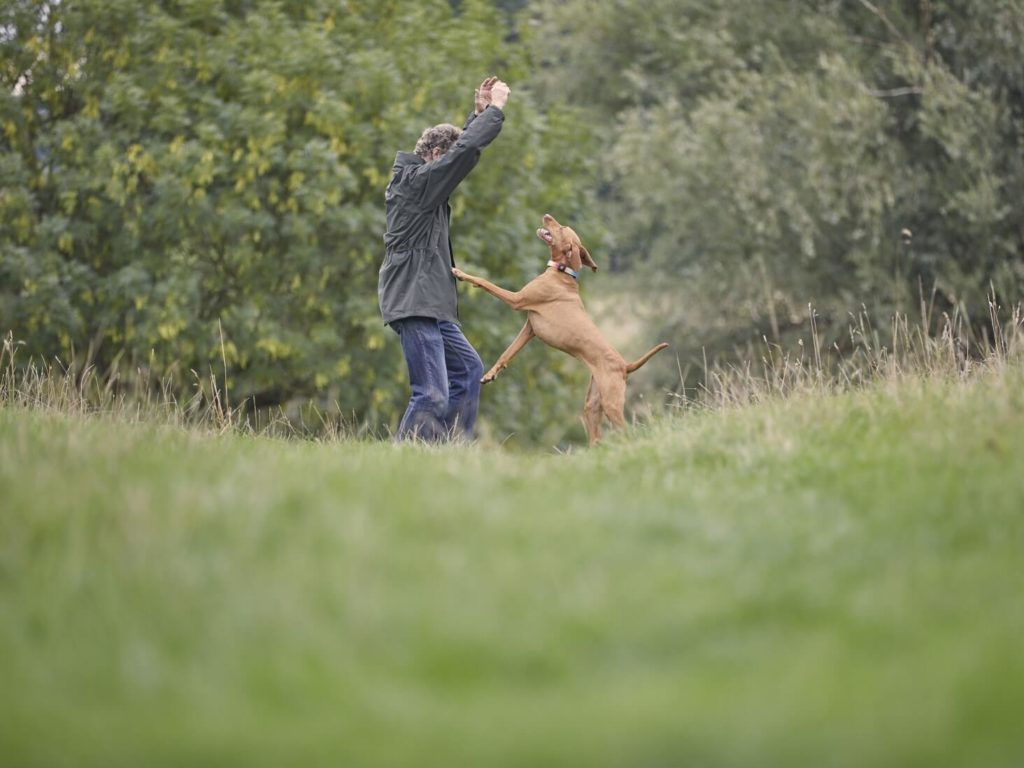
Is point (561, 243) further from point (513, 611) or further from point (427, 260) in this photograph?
point (513, 611)

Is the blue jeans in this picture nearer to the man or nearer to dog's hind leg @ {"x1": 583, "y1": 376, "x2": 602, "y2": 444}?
the man

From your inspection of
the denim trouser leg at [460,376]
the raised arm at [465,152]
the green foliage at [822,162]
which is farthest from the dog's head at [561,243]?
the green foliage at [822,162]

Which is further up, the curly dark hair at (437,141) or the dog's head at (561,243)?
the curly dark hair at (437,141)

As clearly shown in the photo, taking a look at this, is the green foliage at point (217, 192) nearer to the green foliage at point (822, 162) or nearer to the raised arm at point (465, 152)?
the green foliage at point (822, 162)

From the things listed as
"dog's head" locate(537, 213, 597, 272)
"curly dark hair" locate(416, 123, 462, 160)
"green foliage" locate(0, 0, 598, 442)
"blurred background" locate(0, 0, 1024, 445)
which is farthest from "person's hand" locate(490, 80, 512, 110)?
"green foliage" locate(0, 0, 598, 442)

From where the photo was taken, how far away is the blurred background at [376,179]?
12.7m

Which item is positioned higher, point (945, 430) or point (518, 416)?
point (945, 430)

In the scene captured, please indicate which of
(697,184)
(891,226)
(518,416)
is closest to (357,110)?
(518,416)

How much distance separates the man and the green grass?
A: 1.99 meters

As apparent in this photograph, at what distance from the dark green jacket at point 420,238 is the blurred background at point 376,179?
4.32m

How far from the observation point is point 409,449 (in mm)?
6266

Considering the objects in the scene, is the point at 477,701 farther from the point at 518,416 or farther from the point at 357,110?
the point at 518,416

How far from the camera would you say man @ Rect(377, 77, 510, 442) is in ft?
23.1

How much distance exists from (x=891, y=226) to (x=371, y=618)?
13.2 meters
